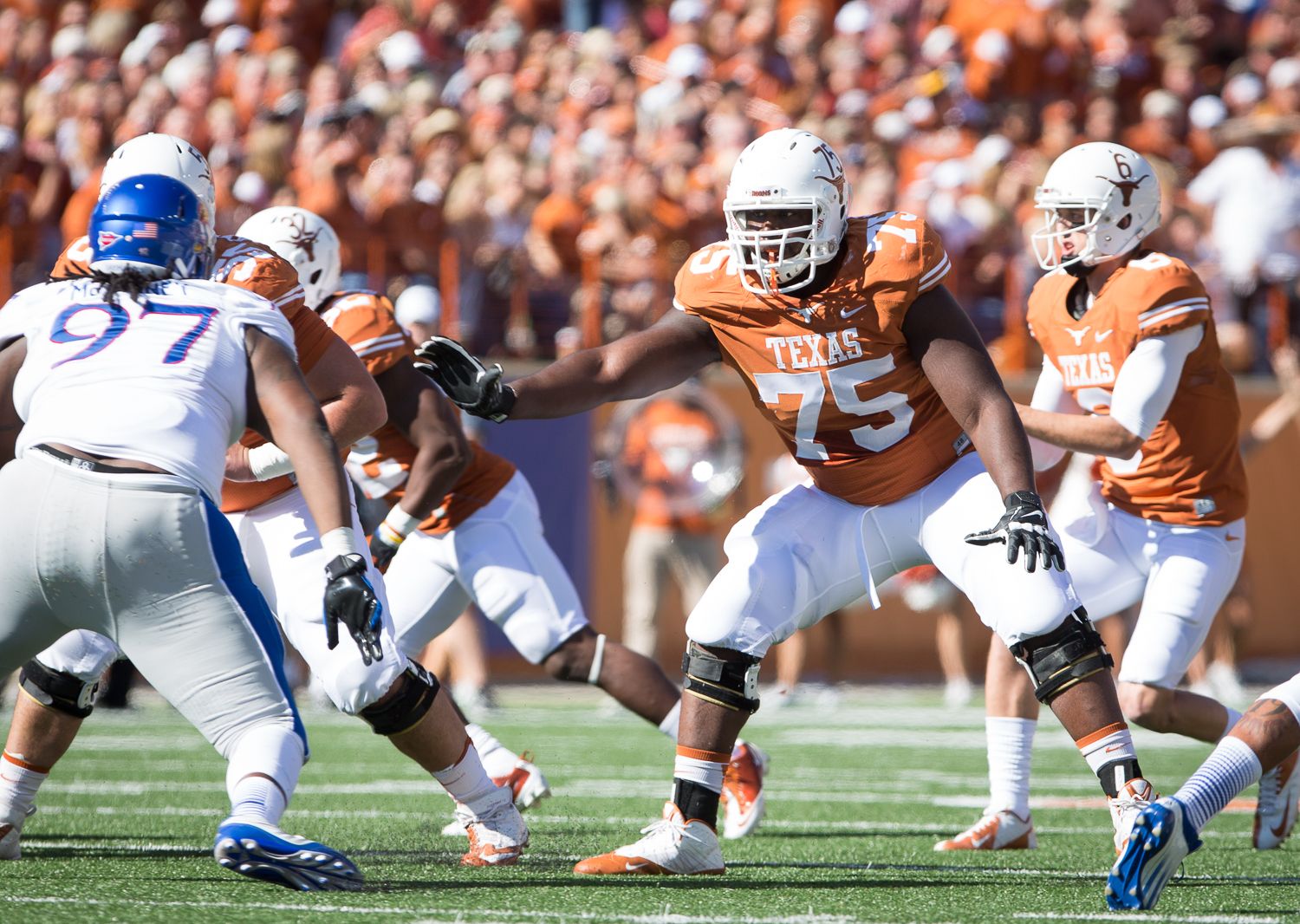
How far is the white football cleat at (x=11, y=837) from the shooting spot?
438 cm

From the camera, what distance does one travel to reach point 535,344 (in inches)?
453

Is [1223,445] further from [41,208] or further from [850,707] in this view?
[41,208]

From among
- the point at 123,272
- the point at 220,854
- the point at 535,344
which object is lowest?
the point at 535,344

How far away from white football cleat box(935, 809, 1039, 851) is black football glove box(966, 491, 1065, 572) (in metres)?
1.19

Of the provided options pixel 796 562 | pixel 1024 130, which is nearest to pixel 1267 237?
pixel 1024 130

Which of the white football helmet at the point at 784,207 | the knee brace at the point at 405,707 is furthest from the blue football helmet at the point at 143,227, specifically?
the white football helmet at the point at 784,207

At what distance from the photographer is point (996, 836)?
190 inches

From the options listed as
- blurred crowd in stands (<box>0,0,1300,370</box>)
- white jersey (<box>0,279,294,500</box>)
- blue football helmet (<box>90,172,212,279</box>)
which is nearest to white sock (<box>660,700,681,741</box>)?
white jersey (<box>0,279,294,500</box>)

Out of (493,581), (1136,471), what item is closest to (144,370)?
(493,581)

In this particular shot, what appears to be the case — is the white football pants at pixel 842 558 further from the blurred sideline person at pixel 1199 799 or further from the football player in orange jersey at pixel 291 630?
the football player in orange jersey at pixel 291 630

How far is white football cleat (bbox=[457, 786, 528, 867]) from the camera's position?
4367mm

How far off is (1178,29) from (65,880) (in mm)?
13355

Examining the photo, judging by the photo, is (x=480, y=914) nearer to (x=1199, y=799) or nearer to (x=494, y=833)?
(x=494, y=833)

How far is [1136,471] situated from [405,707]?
231 cm
